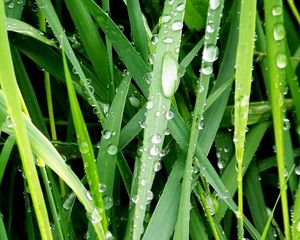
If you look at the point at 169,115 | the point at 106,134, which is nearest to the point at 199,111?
the point at 169,115

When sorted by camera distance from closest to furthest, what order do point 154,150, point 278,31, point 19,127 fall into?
point 19,127
point 154,150
point 278,31

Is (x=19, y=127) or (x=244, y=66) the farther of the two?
(x=244, y=66)

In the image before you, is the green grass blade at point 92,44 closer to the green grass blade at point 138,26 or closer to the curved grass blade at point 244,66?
the green grass blade at point 138,26

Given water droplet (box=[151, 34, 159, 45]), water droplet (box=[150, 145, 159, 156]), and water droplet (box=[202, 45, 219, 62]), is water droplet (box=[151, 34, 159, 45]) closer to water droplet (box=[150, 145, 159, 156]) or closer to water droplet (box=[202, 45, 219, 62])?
water droplet (box=[202, 45, 219, 62])

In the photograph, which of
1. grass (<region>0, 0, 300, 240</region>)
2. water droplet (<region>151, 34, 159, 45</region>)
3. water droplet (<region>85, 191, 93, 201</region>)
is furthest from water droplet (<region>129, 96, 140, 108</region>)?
water droplet (<region>85, 191, 93, 201</region>)

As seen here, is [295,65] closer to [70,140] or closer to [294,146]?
[294,146]

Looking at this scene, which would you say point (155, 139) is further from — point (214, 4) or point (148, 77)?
point (214, 4)

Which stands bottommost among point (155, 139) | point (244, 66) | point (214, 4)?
point (155, 139)

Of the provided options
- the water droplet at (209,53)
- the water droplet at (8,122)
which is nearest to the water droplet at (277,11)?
the water droplet at (209,53)

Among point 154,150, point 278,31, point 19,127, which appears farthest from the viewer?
point 278,31
